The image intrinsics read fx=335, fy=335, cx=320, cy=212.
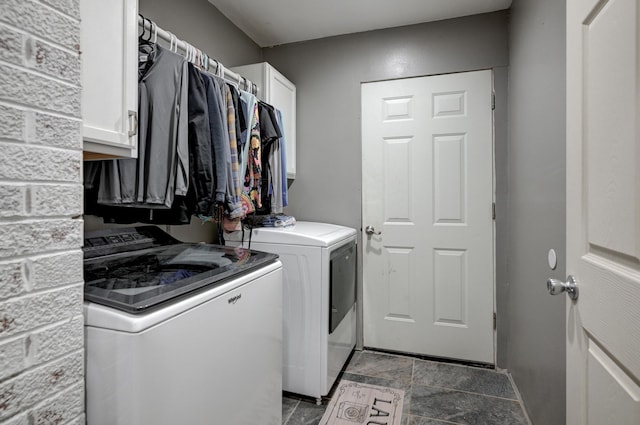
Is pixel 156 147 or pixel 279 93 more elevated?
pixel 279 93

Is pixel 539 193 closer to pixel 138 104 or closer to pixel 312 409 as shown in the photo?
pixel 312 409

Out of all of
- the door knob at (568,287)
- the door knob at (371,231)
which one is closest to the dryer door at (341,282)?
the door knob at (371,231)

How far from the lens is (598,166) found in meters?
0.75

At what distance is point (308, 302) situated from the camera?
76.2 inches

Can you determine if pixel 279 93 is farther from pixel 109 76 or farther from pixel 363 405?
pixel 363 405

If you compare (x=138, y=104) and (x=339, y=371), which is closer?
(x=138, y=104)

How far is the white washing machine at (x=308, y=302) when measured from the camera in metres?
1.91

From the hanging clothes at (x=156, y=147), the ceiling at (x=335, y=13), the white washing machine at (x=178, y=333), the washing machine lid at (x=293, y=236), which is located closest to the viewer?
the white washing machine at (x=178, y=333)

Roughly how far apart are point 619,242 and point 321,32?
2.43 m

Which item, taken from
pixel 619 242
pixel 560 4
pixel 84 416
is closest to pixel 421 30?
pixel 560 4

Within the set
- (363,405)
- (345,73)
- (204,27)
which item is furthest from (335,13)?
(363,405)

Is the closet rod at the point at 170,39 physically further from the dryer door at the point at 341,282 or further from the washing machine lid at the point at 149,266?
the dryer door at the point at 341,282

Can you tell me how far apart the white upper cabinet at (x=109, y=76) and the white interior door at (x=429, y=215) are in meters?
1.73

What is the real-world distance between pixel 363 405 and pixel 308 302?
2.16ft
